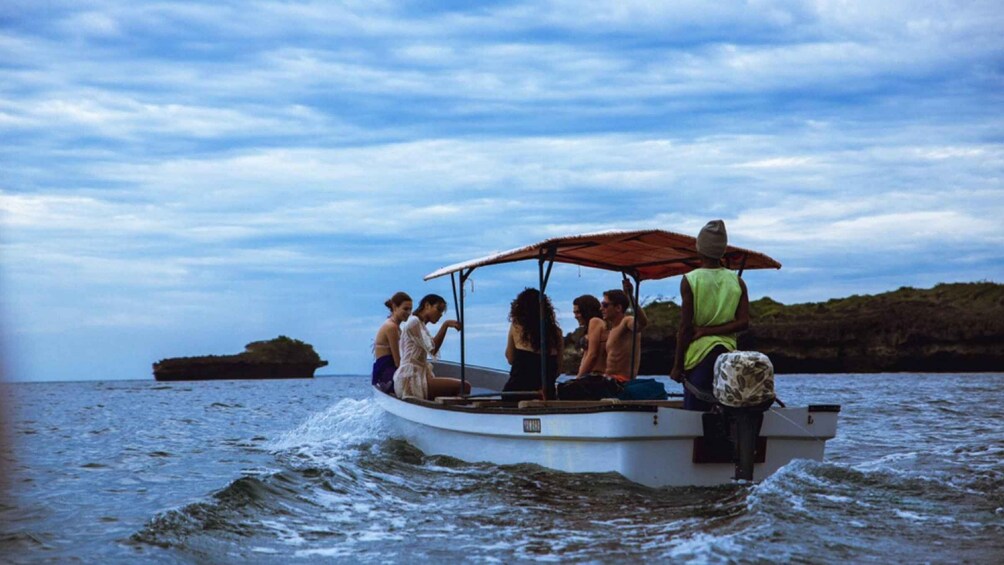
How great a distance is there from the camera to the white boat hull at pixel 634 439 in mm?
8680

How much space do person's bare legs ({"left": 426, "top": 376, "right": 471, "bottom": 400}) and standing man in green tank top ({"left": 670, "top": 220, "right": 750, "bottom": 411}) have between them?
5772mm

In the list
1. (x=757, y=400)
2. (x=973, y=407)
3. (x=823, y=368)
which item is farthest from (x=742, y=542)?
(x=823, y=368)

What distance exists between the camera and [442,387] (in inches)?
555

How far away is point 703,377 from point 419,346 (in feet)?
17.1

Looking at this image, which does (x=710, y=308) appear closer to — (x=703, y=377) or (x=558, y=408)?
(x=703, y=377)

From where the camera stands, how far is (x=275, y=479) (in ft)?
37.9

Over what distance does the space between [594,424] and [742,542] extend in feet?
7.45

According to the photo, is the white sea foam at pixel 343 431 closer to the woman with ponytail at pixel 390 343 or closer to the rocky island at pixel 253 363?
the woman with ponytail at pixel 390 343

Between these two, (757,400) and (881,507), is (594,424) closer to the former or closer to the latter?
(757,400)

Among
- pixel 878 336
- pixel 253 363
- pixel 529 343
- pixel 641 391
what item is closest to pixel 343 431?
pixel 529 343

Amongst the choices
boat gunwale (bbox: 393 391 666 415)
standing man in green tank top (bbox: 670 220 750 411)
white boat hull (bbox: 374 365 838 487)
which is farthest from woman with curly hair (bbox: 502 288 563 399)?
standing man in green tank top (bbox: 670 220 750 411)

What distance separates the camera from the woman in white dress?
42.3 ft

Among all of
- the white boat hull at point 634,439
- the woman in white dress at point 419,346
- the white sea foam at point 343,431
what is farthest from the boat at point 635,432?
the white sea foam at point 343,431

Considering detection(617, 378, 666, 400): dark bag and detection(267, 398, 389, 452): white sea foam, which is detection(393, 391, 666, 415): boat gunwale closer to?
detection(617, 378, 666, 400): dark bag
